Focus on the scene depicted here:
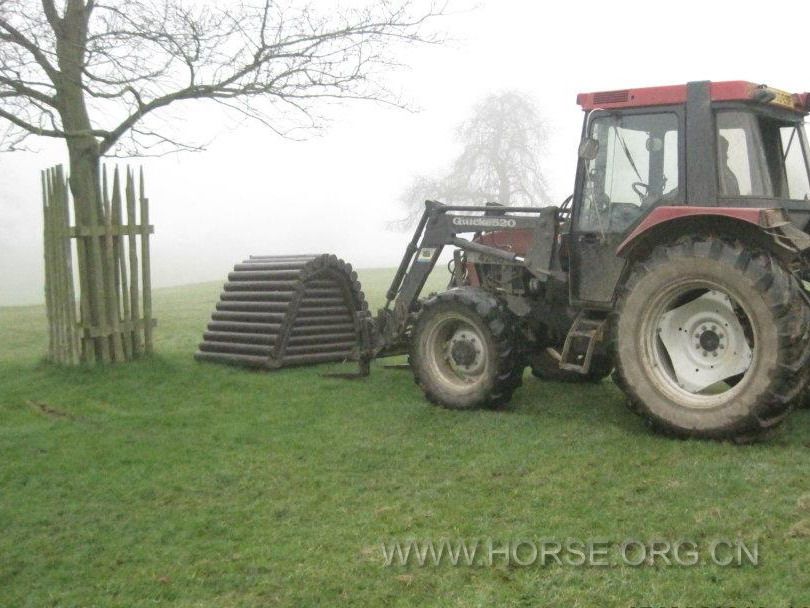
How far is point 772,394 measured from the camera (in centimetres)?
551

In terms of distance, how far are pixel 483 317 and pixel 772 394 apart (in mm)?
2474

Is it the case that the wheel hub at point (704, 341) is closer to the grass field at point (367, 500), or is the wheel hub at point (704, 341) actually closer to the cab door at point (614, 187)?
the grass field at point (367, 500)

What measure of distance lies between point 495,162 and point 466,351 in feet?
62.3

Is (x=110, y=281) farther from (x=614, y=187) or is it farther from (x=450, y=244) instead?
(x=614, y=187)

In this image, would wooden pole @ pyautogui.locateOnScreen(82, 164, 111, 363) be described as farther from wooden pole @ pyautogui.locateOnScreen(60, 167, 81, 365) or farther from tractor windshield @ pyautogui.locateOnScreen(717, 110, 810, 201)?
tractor windshield @ pyautogui.locateOnScreen(717, 110, 810, 201)

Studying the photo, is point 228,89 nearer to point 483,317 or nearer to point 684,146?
point 483,317

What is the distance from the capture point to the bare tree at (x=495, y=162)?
1012 inches

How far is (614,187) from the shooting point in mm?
6723

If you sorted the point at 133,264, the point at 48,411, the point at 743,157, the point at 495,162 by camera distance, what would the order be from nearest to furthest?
1. the point at 743,157
2. the point at 48,411
3. the point at 133,264
4. the point at 495,162

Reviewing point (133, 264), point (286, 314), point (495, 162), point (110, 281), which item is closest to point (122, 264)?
point (133, 264)

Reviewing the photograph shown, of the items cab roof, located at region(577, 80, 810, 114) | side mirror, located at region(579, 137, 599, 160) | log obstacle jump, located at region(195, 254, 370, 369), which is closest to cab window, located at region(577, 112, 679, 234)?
cab roof, located at region(577, 80, 810, 114)

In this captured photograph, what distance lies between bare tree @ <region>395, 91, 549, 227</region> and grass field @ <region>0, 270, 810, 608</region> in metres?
18.0

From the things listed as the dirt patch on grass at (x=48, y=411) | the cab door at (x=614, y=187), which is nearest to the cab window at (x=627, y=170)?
the cab door at (x=614, y=187)

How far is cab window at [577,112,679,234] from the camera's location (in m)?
6.43
